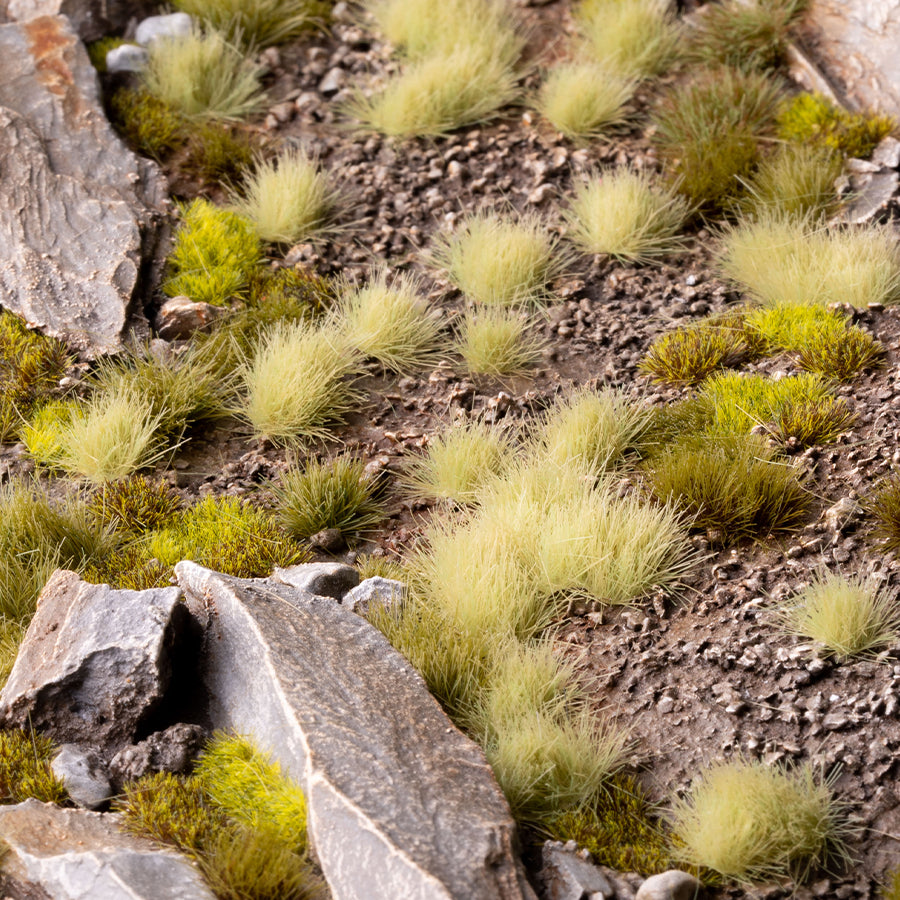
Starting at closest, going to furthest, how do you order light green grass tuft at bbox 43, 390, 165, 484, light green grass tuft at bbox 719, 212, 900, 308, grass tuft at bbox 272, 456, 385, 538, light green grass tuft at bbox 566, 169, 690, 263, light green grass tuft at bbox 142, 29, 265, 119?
1. grass tuft at bbox 272, 456, 385, 538
2. light green grass tuft at bbox 43, 390, 165, 484
3. light green grass tuft at bbox 719, 212, 900, 308
4. light green grass tuft at bbox 566, 169, 690, 263
5. light green grass tuft at bbox 142, 29, 265, 119

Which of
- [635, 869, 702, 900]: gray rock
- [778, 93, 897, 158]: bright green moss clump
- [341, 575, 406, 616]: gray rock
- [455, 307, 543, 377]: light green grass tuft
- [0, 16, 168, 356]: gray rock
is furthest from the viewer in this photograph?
[778, 93, 897, 158]: bright green moss clump

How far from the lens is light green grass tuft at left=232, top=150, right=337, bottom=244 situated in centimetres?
653

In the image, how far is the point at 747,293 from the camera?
20.0 ft

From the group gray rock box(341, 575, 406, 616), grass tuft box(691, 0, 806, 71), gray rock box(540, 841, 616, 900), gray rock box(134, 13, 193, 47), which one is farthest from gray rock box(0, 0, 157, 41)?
gray rock box(540, 841, 616, 900)

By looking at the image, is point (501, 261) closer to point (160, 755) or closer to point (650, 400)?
point (650, 400)

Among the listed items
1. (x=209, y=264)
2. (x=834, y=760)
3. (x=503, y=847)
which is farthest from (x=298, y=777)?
(x=209, y=264)

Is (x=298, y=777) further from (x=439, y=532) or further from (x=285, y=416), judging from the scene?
(x=285, y=416)

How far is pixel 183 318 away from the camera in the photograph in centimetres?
598

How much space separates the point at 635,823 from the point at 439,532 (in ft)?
5.10

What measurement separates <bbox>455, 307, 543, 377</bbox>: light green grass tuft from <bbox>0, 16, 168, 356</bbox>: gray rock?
75.5 inches

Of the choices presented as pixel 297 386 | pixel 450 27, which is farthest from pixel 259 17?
pixel 297 386

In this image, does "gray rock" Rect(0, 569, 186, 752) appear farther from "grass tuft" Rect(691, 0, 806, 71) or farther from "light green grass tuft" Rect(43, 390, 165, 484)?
"grass tuft" Rect(691, 0, 806, 71)

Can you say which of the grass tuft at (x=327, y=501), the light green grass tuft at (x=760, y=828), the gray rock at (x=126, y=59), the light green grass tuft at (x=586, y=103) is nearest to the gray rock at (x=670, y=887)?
the light green grass tuft at (x=760, y=828)

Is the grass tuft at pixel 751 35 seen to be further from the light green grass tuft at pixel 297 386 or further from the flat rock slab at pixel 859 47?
the light green grass tuft at pixel 297 386
